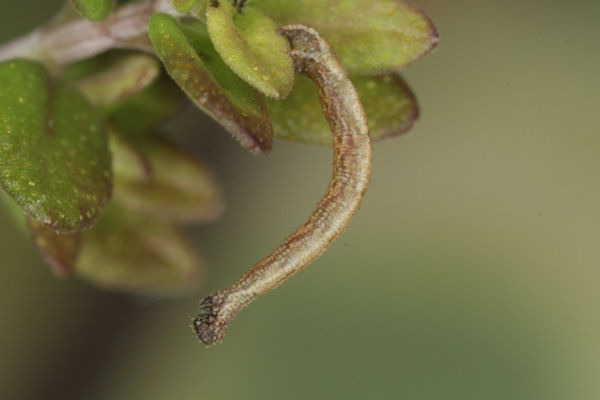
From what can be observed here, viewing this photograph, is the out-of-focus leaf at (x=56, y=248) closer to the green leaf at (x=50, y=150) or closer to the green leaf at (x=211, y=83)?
the green leaf at (x=50, y=150)

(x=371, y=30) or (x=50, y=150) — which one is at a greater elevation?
(x=371, y=30)

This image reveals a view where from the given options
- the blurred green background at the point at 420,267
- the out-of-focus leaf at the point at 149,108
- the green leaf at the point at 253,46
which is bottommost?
the blurred green background at the point at 420,267

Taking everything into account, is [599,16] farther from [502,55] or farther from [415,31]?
[415,31]

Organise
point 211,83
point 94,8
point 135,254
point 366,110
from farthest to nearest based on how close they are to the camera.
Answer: point 135,254
point 366,110
point 94,8
point 211,83

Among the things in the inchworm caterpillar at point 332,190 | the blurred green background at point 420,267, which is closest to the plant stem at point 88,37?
the inchworm caterpillar at point 332,190

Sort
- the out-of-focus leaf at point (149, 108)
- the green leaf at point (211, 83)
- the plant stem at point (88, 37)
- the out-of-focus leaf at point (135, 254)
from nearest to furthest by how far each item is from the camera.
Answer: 1. the green leaf at point (211, 83)
2. the plant stem at point (88, 37)
3. the out-of-focus leaf at point (149, 108)
4. the out-of-focus leaf at point (135, 254)

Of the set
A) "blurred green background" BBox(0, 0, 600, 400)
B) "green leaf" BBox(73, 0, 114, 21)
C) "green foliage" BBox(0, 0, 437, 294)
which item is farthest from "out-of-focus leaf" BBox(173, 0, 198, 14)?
"blurred green background" BBox(0, 0, 600, 400)

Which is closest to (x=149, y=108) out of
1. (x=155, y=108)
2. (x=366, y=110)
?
(x=155, y=108)

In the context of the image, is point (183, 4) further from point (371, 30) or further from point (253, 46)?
point (371, 30)
